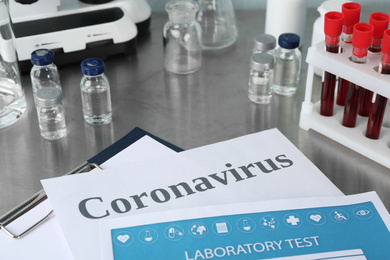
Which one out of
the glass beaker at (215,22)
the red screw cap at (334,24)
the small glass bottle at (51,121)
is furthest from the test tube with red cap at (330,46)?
the small glass bottle at (51,121)

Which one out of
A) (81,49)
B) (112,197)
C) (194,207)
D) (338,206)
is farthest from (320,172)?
(81,49)

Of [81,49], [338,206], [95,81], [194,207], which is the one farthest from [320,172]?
[81,49]

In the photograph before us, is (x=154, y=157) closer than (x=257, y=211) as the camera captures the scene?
No

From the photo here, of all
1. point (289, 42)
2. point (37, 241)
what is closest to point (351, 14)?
point (289, 42)

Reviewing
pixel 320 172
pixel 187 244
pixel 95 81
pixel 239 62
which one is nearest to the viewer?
pixel 187 244

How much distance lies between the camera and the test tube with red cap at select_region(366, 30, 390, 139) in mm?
892

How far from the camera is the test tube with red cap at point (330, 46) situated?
945 millimetres

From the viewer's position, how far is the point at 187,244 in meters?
0.79

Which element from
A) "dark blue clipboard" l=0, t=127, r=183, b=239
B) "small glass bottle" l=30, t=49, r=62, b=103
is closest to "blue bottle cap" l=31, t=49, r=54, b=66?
"small glass bottle" l=30, t=49, r=62, b=103

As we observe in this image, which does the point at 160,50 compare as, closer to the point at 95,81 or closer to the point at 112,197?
the point at 95,81

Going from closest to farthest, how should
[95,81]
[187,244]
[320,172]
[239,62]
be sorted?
1. [187,244]
2. [320,172]
3. [95,81]
4. [239,62]

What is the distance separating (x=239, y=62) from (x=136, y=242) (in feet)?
1.83

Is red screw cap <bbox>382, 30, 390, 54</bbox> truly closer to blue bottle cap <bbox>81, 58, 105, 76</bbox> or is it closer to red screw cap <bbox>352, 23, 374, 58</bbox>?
red screw cap <bbox>352, 23, 374, 58</bbox>

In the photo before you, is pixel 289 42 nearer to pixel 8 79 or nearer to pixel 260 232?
pixel 260 232
